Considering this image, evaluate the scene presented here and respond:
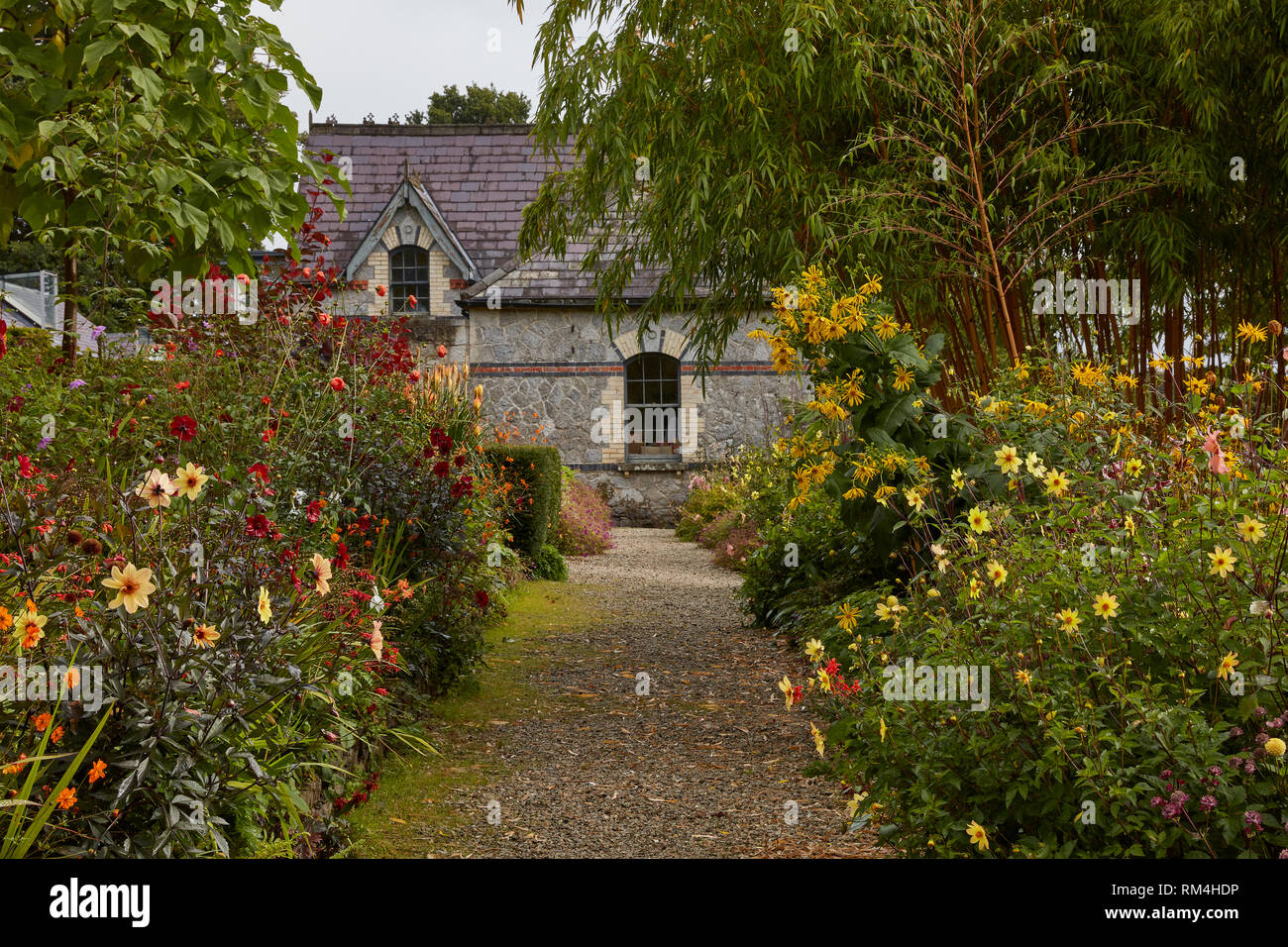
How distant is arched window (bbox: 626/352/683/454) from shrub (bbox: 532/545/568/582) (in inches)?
233

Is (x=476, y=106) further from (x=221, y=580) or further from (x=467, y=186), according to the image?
(x=221, y=580)

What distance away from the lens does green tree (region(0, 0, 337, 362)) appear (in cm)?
381

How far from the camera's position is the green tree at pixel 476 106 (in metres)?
28.7

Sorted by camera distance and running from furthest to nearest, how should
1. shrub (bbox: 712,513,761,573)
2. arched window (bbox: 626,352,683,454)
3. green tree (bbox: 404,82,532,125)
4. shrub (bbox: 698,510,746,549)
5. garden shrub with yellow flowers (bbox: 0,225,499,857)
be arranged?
1. green tree (bbox: 404,82,532,125)
2. arched window (bbox: 626,352,683,454)
3. shrub (bbox: 698,510,746,549)
4. shrub (bbox: 712,513,761,573)
5. garden shrub with yellow flowers (bbox: 0,225,499,857)

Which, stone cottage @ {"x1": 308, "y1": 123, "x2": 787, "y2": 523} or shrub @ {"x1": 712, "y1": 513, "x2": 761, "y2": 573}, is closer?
shrub @ {"x1": 712, "y1": 513, "x2": 761, "y2": 573}

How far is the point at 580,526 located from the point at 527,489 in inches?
110

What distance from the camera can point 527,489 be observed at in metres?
9.41

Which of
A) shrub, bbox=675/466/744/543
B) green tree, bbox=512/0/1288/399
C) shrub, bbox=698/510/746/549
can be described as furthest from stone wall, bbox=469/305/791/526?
green tree, bbox=512/0/1288/399

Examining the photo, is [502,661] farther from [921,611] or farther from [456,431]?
[921,611]

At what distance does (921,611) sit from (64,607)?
96.6 inches

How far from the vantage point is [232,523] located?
308 centimetres

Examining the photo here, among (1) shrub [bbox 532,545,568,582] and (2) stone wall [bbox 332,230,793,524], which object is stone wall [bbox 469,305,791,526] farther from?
(1) shrub [bbox 532,545,568,582]

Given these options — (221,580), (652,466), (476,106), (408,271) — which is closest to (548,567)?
(652,466)

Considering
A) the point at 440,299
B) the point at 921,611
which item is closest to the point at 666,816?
the point at 921,611
